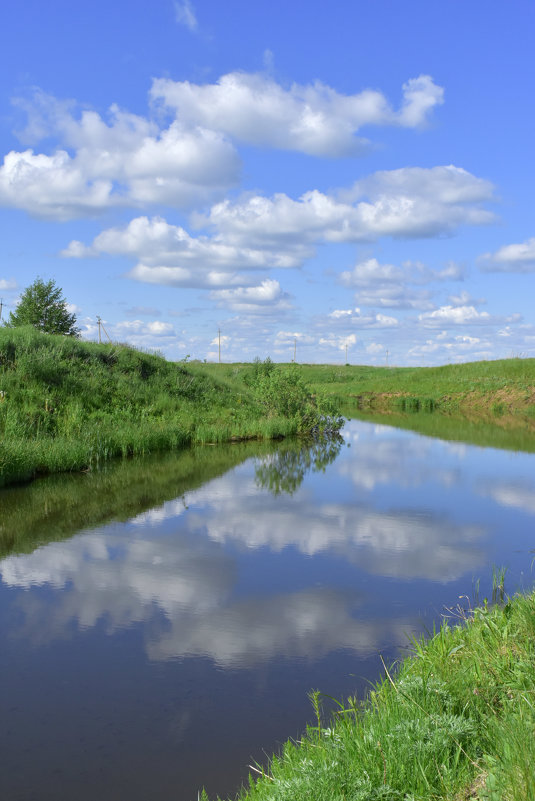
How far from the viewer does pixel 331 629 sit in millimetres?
6941

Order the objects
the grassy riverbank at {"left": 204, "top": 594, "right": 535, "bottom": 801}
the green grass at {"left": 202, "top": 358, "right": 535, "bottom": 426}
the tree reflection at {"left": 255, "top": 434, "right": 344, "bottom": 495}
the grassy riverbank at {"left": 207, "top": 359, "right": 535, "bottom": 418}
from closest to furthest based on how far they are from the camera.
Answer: the grassy riverbank at {"left": 204, "top": 594, "right": 535, "bottom": 801} < the tree reflection at {"left": 255, "top": 434, "right": 344, "bottom": 495} < the green grass at {"left": 202, "top": 358, "right": 535, "bottom": 426} < the grassy riverbank at {"left": 207, "top": 359, "right": 535, "bottom": 418}

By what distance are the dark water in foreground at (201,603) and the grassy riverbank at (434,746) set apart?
85 cm

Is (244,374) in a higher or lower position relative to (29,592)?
higher

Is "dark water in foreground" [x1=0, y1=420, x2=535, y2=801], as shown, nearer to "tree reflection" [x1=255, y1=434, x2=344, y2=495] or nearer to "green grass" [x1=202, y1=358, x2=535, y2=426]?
"tree reflection" [x1=255, y1=434, x2=344, y2=495]

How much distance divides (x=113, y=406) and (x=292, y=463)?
818 centimetres

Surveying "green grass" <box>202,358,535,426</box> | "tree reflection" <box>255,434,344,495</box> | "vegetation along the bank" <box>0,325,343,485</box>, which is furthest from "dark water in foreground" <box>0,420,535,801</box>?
"green grass" <box>202,358,535,426</box>

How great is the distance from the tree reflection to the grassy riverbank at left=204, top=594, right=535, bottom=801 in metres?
10.0

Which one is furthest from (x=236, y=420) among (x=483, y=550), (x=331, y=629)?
(x=331, y=629)

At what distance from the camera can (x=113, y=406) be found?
23688 millimetres

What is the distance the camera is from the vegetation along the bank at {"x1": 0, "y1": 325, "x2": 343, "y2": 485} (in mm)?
17375

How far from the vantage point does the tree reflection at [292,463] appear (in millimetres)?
15711

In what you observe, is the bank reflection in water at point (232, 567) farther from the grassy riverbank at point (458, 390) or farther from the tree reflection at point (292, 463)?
the grassy riverbank at point (458, 390)

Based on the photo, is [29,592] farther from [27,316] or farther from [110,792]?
[27,316]

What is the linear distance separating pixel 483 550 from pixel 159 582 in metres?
5.15
